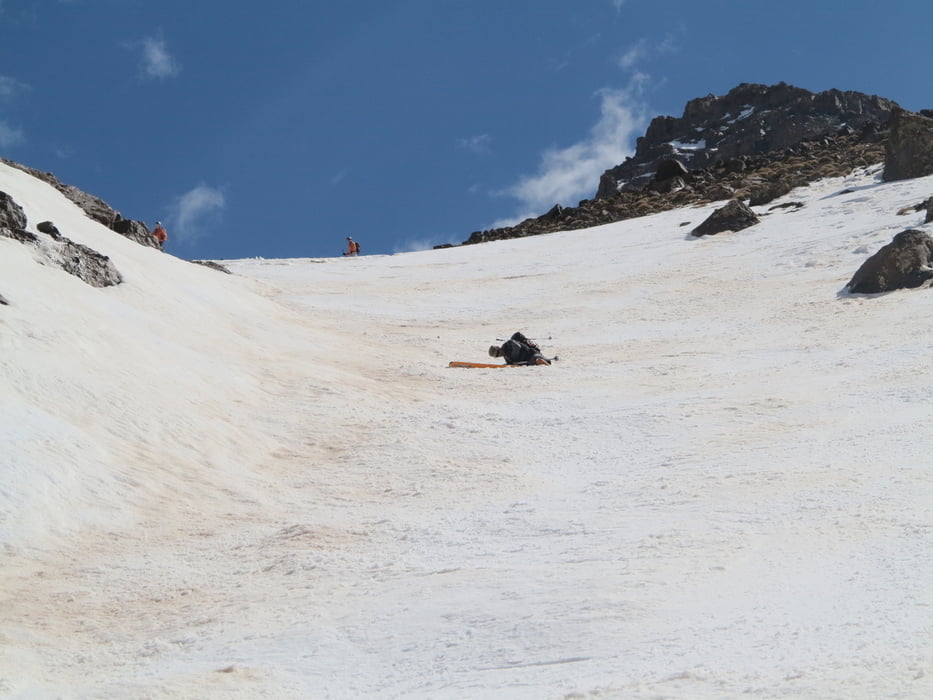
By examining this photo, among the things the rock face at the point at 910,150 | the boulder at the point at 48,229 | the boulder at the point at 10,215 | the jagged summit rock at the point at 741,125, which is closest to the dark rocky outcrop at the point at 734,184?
the rock face at the point at 910,150

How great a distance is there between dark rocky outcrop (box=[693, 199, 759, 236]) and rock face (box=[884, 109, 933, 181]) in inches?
277

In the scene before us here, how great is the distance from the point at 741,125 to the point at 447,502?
111m

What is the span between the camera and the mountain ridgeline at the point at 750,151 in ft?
125

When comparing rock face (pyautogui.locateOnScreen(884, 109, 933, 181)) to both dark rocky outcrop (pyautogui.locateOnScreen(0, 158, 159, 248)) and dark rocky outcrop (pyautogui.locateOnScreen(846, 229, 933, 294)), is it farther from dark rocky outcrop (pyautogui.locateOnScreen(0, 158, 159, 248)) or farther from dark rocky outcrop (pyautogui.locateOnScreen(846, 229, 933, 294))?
dark rocky outcrop (pyautogui.locateOnScreen(0, 158, 159, 248))

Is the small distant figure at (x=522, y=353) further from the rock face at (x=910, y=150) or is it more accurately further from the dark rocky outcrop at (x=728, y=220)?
the rock face at (x=910, y=150)

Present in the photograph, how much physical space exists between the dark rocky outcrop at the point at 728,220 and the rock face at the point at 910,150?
277 inches

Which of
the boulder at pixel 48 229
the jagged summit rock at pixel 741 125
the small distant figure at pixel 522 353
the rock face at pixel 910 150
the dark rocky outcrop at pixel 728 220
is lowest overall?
the small distant figure at pixel 522 353

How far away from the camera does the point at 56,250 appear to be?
15.7 metres

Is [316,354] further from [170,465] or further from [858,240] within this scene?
[858,240]

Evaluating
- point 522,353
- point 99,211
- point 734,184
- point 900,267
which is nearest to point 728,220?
point 900,267

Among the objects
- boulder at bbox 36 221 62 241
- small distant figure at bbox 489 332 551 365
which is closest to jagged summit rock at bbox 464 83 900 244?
small distant figure at bbox 489 332 551 365

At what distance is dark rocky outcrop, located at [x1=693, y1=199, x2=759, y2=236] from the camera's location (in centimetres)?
3200

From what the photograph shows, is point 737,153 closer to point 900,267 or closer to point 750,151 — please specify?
point 750,151

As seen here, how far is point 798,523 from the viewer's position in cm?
762
